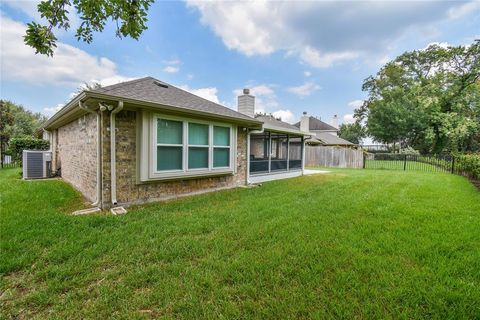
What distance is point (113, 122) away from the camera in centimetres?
552

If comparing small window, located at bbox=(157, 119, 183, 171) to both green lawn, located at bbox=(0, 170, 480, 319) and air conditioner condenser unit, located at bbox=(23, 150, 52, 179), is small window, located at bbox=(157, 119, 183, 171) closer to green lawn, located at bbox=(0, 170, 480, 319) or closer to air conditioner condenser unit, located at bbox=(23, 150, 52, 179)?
green lawn, located at bbox=(0, 170, 480, 319)

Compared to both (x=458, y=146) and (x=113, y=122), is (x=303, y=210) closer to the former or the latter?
(x=113, y=122)

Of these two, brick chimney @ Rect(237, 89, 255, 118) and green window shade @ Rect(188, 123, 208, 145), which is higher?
brick chimney @ Rect(237, 89, 255, 118)

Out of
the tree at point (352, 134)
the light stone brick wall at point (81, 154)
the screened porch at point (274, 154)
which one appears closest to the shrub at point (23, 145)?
the light stone brick wall at point (81, 154)

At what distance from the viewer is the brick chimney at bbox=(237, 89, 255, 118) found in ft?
35.5

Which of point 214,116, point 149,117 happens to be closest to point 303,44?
point 214,116

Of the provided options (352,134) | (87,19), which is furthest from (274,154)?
(352,134)

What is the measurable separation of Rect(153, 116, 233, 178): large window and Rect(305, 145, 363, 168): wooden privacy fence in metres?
14.6

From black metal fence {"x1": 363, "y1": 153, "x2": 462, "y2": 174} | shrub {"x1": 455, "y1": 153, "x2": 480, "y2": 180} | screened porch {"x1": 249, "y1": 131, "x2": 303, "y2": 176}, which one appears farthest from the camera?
black metal fence {"x1": 363, "y1": 153, "x2": 462, "y2": 174}

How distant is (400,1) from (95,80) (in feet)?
109

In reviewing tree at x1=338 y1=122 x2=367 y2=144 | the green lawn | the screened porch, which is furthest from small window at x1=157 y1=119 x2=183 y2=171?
tree at x1=338 y1=122 x2=367 y2=144

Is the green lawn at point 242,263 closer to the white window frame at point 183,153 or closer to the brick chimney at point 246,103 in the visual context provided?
the white window frame at point 183,153

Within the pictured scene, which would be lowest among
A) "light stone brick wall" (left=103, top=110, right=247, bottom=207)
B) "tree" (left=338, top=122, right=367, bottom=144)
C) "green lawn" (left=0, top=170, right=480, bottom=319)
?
"green lawn" (left=0, top=170, right=480, bottom=319)

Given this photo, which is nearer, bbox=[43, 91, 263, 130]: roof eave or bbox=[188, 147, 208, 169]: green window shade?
bbox=[43, 91, 263, 130]: roof eave
